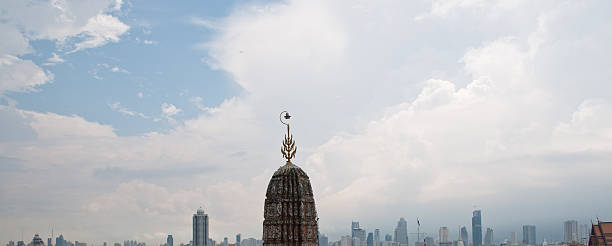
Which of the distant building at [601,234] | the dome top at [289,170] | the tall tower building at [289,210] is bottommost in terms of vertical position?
the distant building at [601,234]

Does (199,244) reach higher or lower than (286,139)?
lower

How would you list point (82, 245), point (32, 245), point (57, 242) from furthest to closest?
point (82, 245) < point (57, 242) < point (32, 245)

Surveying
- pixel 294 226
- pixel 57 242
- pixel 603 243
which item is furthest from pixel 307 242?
pixel 57 242

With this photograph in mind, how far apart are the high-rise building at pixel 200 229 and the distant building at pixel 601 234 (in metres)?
127

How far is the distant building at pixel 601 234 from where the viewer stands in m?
75.8

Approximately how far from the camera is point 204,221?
613 ft

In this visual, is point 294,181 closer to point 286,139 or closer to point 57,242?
point 286,139

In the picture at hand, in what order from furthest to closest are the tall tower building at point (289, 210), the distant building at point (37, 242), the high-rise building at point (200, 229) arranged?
the high-rise building at point (200, 229) → the distant building at point (37, 242) → the tall tower building at point (289, 210)

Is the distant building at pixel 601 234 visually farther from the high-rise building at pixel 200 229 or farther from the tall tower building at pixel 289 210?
the high-rise building at pixel 200 229

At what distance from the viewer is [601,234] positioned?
251 feet

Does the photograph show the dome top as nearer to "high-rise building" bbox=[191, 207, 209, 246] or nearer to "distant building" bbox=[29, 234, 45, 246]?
"distant building" bbox=[29, 234, 45, 246]

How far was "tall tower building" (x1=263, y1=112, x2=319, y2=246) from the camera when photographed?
29.0m

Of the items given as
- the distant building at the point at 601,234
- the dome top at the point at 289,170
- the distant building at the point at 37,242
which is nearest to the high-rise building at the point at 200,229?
the distant building at the point at 37,242

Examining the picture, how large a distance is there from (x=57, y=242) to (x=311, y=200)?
509ft
